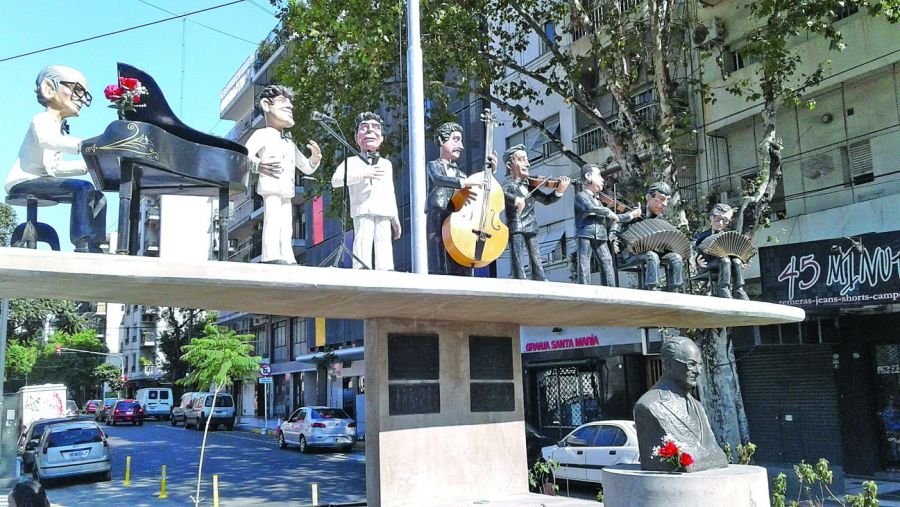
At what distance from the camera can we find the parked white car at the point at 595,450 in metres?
15.0

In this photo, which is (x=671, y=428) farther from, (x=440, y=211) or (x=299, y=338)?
(x=299, y=338)

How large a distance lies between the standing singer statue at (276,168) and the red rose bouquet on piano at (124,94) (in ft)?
3.74

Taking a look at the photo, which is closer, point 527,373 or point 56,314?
point 527,373

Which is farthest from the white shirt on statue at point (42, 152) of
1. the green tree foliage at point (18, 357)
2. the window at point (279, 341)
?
the window at point (279, 341)

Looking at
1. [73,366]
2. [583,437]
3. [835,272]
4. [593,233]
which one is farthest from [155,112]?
[73,366]

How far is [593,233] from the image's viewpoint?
9180mm

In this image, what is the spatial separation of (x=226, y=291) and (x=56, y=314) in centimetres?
3634

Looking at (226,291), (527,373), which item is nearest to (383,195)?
(226,291)

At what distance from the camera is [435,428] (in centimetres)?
827

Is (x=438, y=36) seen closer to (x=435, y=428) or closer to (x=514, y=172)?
(x=514, y=172)

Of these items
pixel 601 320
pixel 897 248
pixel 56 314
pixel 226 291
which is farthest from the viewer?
pixel 56 314

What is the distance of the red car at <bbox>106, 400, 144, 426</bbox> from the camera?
158 ft

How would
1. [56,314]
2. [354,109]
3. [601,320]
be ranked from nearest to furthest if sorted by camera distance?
[601,320] → [354,109] → [56,314]

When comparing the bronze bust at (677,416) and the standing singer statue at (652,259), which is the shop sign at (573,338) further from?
the bronze bust at (677,416)
